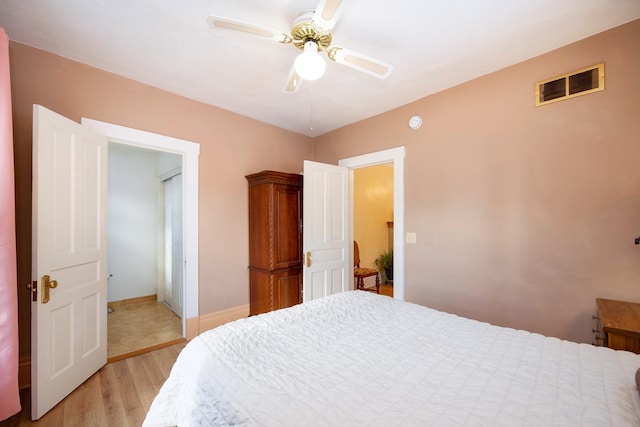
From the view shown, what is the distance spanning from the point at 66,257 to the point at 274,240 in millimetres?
1709

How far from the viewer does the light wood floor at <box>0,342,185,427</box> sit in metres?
1.71

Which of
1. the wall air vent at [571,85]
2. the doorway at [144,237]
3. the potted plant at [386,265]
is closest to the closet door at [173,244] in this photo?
the doorway at [144,237]

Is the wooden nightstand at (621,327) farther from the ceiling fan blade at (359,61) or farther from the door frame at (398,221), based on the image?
the ceiling fan blade at (359,61)

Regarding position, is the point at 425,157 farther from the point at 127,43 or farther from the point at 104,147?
the point at 104,147

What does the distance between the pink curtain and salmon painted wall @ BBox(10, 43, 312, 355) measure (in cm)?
58

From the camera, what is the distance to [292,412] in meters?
0.84

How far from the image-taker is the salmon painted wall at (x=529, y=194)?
1.80m

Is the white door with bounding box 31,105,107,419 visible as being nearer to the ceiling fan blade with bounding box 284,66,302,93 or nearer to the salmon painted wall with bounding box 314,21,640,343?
the ceiling fan blade with bounding box 284,66,302,93

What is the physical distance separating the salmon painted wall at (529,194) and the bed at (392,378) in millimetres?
934

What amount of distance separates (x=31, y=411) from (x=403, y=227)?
10.6ft

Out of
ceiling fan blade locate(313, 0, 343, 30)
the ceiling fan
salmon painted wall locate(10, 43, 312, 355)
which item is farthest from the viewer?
salmon painted wall locate(10, 43, 312, 355)

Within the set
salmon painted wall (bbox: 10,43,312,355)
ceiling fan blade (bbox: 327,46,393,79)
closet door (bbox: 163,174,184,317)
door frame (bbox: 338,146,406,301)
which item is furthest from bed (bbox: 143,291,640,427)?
closet door (bbox: 163,174,184,317)

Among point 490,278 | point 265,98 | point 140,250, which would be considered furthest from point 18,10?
point 490,278

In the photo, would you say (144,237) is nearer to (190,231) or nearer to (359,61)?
(190,231)
